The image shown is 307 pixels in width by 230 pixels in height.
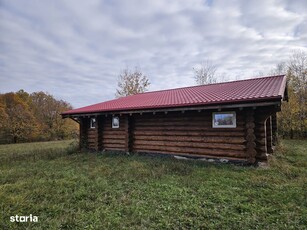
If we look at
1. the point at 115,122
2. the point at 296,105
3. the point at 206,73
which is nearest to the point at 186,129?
the point at 115,122

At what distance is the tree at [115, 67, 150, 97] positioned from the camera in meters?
32.9

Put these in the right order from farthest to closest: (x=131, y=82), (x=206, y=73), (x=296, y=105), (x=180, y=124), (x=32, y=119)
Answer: (x=131, y=82)
(x=32, y=119)
(x=206, y=73)
(x=296, y=105)
(x=180, y=124)

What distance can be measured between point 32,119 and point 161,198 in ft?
109

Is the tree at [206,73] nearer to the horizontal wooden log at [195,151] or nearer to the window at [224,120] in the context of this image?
the horizontal wooden log at [195,151]

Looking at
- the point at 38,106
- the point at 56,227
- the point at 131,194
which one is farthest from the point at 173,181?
the point at 38,106

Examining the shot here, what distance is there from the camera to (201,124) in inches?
349

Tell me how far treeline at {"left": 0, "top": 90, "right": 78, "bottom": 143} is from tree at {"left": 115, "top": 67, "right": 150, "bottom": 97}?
10.6 m

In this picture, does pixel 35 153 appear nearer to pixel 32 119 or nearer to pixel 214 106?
pixel 214 106

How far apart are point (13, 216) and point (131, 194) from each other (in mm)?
2480

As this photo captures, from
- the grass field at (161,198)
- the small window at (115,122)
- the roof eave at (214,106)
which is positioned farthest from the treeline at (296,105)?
the small window at (115,122)

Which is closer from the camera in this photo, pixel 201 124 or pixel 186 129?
pixel 201 124

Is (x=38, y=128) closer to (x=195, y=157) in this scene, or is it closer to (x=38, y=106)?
(x=38, y=106)

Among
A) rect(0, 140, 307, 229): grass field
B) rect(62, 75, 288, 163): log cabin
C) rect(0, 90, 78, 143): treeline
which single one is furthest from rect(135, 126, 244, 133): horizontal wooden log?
rect(0, 90, 78, 143): treeline

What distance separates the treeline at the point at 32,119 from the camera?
29.6 meters
